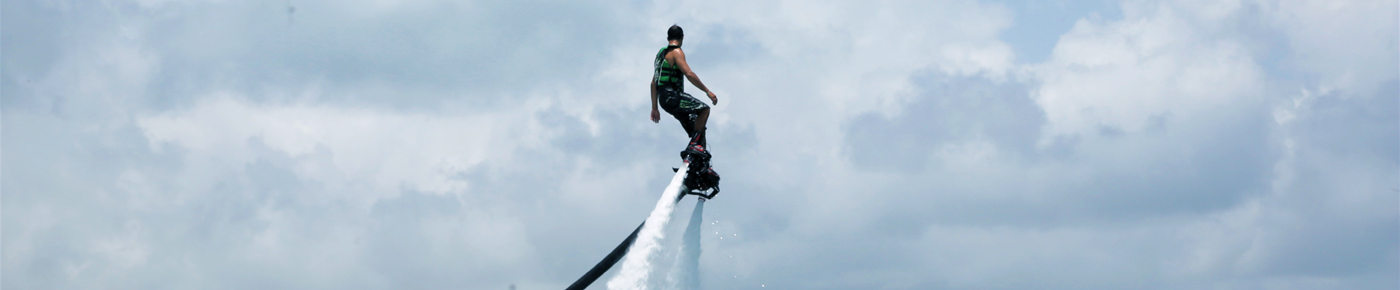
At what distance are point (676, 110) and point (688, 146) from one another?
762 millimetres

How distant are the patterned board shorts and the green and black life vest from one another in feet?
0.33

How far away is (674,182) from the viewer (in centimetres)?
2934

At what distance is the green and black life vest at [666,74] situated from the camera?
2881cm

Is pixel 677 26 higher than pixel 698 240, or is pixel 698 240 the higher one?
pixel 677 26

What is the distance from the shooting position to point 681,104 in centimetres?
2903

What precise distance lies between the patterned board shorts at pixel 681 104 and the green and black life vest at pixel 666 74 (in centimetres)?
10

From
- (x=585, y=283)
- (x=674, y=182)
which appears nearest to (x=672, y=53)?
(x=674, y=182)

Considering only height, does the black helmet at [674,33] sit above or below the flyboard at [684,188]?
above

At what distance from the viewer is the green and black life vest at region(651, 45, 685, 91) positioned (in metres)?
28.8

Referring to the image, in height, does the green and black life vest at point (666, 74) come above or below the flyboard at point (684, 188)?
above

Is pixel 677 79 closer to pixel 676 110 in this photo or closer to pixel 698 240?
pixel 676 110

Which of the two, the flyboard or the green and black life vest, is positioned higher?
the green and black life vest

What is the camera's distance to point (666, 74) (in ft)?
94.9

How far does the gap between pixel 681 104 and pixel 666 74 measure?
67 centimetres
